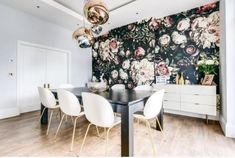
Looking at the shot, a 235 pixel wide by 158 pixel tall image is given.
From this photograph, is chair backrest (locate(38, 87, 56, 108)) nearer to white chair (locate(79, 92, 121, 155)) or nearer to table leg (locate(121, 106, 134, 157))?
white chair (locate(79, 92, 121, 155))

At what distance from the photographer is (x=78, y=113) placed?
204 centimetres

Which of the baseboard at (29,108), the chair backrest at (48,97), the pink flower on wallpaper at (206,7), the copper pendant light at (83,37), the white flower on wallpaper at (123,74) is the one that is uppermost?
the pink flower on wallpaper at (206,7)

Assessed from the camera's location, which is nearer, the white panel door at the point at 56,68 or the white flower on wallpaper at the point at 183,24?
the white flower on wallpaper at the point at 183,24

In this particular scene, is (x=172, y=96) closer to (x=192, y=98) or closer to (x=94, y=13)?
(x=192, y=98)

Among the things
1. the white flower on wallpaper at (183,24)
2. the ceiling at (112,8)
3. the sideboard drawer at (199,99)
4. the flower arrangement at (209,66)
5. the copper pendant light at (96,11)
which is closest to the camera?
the copper pendant light at (96,11)

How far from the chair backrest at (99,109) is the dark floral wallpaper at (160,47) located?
2758 millimetres

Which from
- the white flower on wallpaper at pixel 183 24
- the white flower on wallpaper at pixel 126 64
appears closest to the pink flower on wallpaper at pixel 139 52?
the white flower on wallpaper at pixel 126 64

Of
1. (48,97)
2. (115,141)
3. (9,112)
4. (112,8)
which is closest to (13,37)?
(9,112)

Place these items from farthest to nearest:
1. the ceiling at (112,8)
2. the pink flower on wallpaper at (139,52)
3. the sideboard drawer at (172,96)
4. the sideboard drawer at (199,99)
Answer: the pink flower on wallpaper at (139,52)
the sideboard drawer at (172,96)
the ceiling at (112,8)
the sideboard drawer at (199,99)

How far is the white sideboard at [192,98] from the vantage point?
2982mm

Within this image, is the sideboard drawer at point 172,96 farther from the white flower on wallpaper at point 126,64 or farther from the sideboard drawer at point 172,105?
the white flower on wallpaper at point 126,64

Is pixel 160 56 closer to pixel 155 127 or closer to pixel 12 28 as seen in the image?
pixel 155 127

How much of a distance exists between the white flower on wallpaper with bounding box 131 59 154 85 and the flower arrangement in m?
1.31

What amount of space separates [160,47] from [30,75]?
3804 mm
